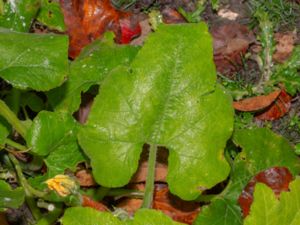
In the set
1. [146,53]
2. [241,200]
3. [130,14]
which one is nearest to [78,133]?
[146,53]

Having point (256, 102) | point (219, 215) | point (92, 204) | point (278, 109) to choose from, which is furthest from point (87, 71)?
point (278, 109)

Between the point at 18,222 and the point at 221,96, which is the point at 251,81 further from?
the point at 18,222


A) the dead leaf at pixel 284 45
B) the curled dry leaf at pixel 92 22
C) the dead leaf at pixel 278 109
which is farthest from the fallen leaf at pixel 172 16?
the dead leaf at pixel 278 109

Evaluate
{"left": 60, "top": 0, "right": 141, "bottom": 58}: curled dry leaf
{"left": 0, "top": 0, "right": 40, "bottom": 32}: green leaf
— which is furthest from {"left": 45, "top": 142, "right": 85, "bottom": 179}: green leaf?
{"left": 60, "top": 0, "right": 141, "bottom": 58}: curled dry leaf

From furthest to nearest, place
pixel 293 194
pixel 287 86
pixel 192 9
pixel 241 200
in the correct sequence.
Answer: pixel 192 9 → pixel 287 86 → pixel 241 200 → pixel 293 194

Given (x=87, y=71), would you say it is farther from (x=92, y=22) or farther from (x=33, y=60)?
(x=92, y=22)

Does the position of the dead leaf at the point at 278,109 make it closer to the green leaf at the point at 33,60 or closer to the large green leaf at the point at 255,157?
the large green leaf at the point at 255,157
